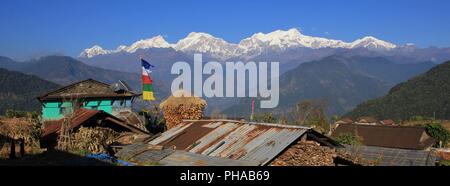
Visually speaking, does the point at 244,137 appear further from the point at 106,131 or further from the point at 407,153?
the point at 407,153

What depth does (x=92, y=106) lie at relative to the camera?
3950cm

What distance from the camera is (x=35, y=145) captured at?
18750 millimetres

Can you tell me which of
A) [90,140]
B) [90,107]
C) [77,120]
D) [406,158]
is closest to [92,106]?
[90,107]

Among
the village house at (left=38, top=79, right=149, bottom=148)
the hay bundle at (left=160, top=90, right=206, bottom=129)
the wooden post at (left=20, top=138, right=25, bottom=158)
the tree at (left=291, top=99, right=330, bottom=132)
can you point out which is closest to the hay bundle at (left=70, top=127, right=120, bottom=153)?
the village house at (left=38, top=79, right=149, bottom=148)

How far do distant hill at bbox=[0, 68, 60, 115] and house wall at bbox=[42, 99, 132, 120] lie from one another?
46.6 meters

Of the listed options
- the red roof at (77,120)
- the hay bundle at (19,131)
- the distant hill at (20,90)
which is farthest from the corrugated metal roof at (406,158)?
the distant hill at (20,90)

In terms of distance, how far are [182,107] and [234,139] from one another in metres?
10.1

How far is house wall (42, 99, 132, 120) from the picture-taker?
3660cm

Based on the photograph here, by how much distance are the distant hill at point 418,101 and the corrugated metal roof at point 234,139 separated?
247 feet

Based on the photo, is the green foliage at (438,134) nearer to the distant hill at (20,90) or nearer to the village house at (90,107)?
the village house at (90,107)

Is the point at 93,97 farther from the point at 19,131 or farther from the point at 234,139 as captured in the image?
the point at 234,139
